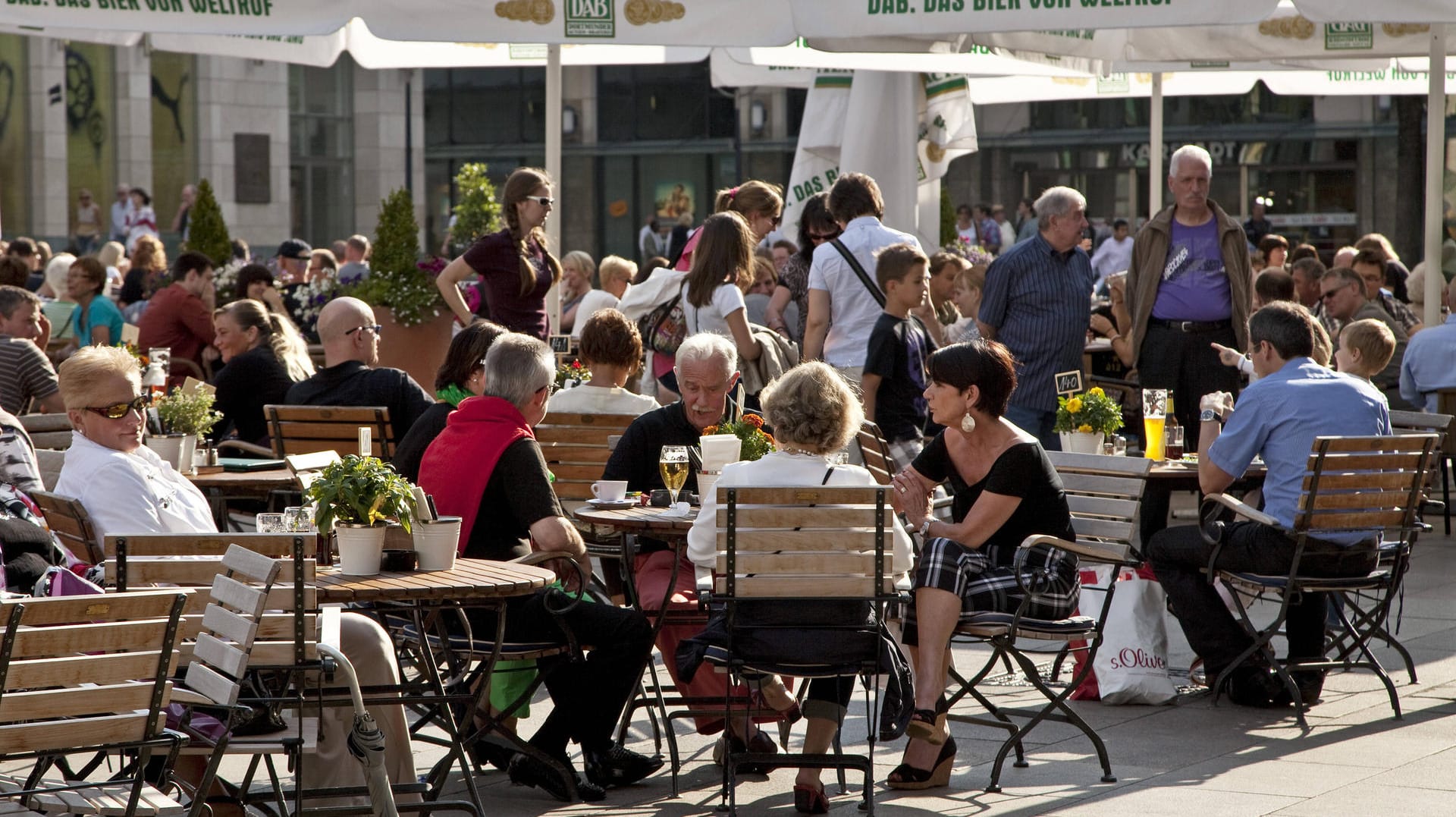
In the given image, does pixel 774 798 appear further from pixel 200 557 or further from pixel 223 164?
pixel 223 164

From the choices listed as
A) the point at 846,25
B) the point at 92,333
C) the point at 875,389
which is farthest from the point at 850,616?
the point at 92,333

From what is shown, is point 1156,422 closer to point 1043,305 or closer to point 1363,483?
point 1363,483

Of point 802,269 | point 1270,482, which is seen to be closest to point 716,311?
point 802,269

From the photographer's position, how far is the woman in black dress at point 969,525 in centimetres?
565

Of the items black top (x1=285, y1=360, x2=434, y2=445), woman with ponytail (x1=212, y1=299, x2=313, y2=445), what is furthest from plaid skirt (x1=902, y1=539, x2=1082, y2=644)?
woman with ponytail (x1=212, y1=299, x2=313, y2=445)

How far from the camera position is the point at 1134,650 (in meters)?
6.68

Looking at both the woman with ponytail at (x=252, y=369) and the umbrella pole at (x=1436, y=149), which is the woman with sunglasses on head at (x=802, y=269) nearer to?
the woman with ponytail at (x=252, y=369)

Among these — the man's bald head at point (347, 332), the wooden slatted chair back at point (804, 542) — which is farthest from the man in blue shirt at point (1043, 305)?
the wooden slatted chair back at point (804, 542)

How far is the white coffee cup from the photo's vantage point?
20.2 feet

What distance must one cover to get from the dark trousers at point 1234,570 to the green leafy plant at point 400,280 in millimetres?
5479

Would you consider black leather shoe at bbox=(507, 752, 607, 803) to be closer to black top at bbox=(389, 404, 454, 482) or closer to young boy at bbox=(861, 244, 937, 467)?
black top at bbox=(389, 404, 454, 482)

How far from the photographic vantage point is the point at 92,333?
40.3ft

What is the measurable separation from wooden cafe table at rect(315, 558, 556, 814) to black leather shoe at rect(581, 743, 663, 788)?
40 centimetres

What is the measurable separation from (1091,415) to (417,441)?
A: 8.58 ft
